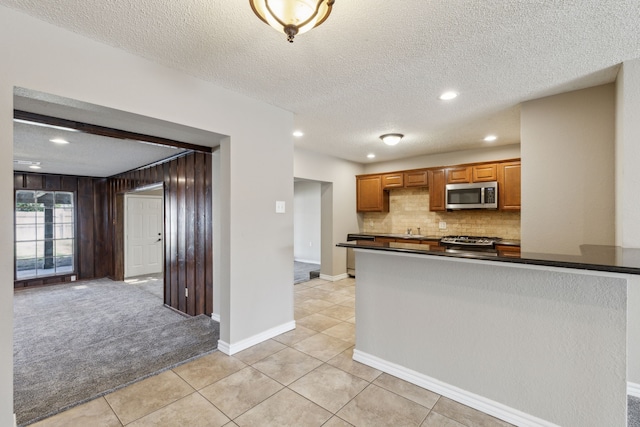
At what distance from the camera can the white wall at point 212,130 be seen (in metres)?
1.64

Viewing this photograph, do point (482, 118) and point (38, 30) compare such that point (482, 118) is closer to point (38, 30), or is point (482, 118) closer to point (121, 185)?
point (38, 30)

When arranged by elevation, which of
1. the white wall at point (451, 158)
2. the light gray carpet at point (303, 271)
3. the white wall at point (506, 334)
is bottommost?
the light gray carpet at point (303, 271)

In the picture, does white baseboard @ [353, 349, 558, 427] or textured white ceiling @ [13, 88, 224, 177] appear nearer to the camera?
white baseboard @ [353, 349, 558, 427]

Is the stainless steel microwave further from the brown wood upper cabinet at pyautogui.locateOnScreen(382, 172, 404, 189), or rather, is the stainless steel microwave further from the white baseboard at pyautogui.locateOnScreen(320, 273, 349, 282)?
the white baseboard at pyautogui.locateOnScreen(320, 273, 349, 282)

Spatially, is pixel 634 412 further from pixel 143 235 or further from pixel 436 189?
pixel 143 235

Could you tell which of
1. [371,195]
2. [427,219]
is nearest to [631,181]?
[427,219]

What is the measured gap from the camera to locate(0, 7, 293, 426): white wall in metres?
1.64

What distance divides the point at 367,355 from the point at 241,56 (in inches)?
106

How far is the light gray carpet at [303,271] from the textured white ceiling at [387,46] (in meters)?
3.86

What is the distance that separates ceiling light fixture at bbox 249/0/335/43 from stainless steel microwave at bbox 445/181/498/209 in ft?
14.2

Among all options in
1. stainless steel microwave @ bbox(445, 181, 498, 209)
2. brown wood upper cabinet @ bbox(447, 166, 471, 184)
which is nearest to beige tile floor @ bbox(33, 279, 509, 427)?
stainless steel microwave @ bbox(445, 181, 498, 209)

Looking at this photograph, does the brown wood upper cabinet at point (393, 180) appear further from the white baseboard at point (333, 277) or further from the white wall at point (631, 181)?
the white wall at point (631, 181)

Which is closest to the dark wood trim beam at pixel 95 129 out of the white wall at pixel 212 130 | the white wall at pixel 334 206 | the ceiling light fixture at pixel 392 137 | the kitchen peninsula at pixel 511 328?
the white wall at pixel 212 130

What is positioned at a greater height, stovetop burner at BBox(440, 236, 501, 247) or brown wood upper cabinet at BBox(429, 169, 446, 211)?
brown wood upper cabinet at BBox(429, 169, 446, 211)
